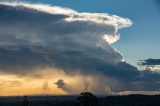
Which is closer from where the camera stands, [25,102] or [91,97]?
[25,102]

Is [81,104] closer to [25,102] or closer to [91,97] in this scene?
[91,97]

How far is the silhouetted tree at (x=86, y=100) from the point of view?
560 ft

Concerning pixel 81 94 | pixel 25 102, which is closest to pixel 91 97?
pixel 81 94

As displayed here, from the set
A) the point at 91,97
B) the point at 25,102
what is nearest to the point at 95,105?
the point at 91,97

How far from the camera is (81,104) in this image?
170 m

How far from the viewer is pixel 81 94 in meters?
173

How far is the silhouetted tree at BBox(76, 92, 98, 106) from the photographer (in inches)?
6722

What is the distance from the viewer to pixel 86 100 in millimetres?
171625

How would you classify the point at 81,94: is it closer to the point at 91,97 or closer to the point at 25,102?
the point at 91,97

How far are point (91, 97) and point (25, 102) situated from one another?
915 inches

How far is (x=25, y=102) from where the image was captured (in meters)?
160

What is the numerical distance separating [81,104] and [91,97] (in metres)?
4.26

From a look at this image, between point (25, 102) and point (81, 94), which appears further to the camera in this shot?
point (81, 94)

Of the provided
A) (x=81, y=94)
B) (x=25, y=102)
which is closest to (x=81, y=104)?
(x=81, y=94)
